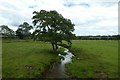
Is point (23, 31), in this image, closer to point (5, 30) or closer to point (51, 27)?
point (5, 30)

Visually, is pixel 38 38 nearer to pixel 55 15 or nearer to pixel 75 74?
pixel 55 15

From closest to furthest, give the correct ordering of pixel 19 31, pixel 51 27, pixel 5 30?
1. pixel 51 27
2. pixel 19 31
3. pixel 5 30

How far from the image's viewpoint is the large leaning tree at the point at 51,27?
57.5 m

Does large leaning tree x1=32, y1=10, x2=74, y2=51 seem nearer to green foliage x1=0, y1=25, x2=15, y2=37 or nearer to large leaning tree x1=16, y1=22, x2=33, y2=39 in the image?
large leaning tree x1=16, y1=22, x2=33, y2=39

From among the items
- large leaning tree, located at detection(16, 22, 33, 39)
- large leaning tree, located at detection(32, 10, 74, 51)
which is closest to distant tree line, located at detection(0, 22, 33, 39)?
large leaning tree, located at detection(16, 22, 33, 39)

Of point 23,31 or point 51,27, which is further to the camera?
point 23,31

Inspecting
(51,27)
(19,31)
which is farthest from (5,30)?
(51,27)

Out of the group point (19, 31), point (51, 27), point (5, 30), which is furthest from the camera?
point (5, 30)

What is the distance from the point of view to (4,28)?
170 m

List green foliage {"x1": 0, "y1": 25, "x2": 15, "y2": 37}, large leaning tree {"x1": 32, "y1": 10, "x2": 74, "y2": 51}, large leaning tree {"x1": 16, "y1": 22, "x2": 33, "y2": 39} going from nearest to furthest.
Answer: large leaning tree {"x1": 32, "y1": 10, "x2": 74, "y2": 51}
large leaning tree {"x1": 16, "y1": 22, "x2": 33, "y2": 39}
green foliage {"x1": 0, "y1": 25, "x2": 15, "y2": 37}

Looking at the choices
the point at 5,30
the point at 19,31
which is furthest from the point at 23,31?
the point at 5,30

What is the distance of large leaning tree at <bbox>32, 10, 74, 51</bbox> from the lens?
189 feet

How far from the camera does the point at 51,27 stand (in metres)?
59.3

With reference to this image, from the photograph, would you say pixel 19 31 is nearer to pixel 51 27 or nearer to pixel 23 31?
pixel 23 31
